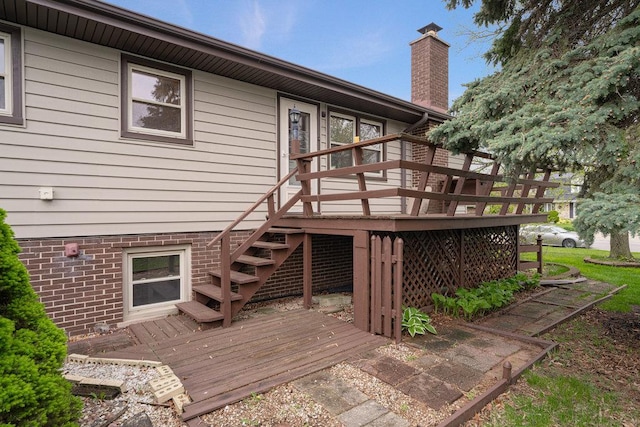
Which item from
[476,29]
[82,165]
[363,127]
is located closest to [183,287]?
[82,165]

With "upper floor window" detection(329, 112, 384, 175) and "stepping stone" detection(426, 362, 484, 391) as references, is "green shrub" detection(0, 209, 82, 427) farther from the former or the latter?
"upper floor window" detection(329, 112, 384, 175)

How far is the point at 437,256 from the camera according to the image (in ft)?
18.4

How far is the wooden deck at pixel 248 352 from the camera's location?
2.89m

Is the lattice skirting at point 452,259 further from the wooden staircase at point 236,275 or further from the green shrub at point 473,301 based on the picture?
the wooden staircase at point 236,275

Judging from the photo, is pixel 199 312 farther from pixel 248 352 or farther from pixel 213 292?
pixel 248 352

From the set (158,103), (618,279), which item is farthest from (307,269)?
(618,279)

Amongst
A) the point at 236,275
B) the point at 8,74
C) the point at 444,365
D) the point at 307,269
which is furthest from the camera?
the point at 307,269

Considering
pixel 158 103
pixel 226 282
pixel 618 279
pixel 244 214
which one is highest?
pixel 158 103

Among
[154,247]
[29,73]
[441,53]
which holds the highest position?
[441,53]

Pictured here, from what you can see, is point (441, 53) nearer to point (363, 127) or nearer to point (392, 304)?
point (363, 127)

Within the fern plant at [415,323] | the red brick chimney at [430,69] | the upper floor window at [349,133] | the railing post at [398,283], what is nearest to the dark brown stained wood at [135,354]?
the railing post at [398,283]

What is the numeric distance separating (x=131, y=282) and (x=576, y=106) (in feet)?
18.5

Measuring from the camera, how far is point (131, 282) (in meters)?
4.79

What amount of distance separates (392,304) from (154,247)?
11.4ft
